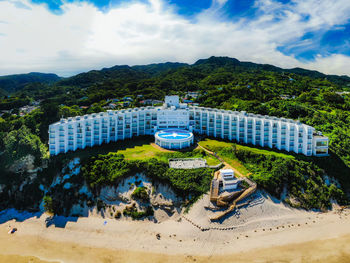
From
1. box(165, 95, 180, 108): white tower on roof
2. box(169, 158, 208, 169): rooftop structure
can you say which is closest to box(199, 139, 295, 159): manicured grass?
box(169, 158, 208, 169): rooftop structure

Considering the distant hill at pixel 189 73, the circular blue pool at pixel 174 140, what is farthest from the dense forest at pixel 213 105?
the circular blue pool at pixel 174 140

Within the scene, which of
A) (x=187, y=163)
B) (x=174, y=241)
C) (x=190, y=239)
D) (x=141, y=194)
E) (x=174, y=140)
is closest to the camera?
(x=174, y=241)

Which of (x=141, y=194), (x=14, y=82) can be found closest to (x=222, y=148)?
(x=141, y=194)

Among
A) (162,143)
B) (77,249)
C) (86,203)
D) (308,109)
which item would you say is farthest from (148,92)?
(77,249)

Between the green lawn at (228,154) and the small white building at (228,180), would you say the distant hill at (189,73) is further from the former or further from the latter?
the small white building at (228,180)

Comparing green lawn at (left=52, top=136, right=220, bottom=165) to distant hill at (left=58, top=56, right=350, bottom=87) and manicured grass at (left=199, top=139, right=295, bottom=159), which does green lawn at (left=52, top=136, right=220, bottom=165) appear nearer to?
manicured grass at (left=199, top=139, right=295, bottom=159)

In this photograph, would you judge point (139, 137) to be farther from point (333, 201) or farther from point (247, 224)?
point (333, 201)

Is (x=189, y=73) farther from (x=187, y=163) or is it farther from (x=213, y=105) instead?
(x=187, y=163)
